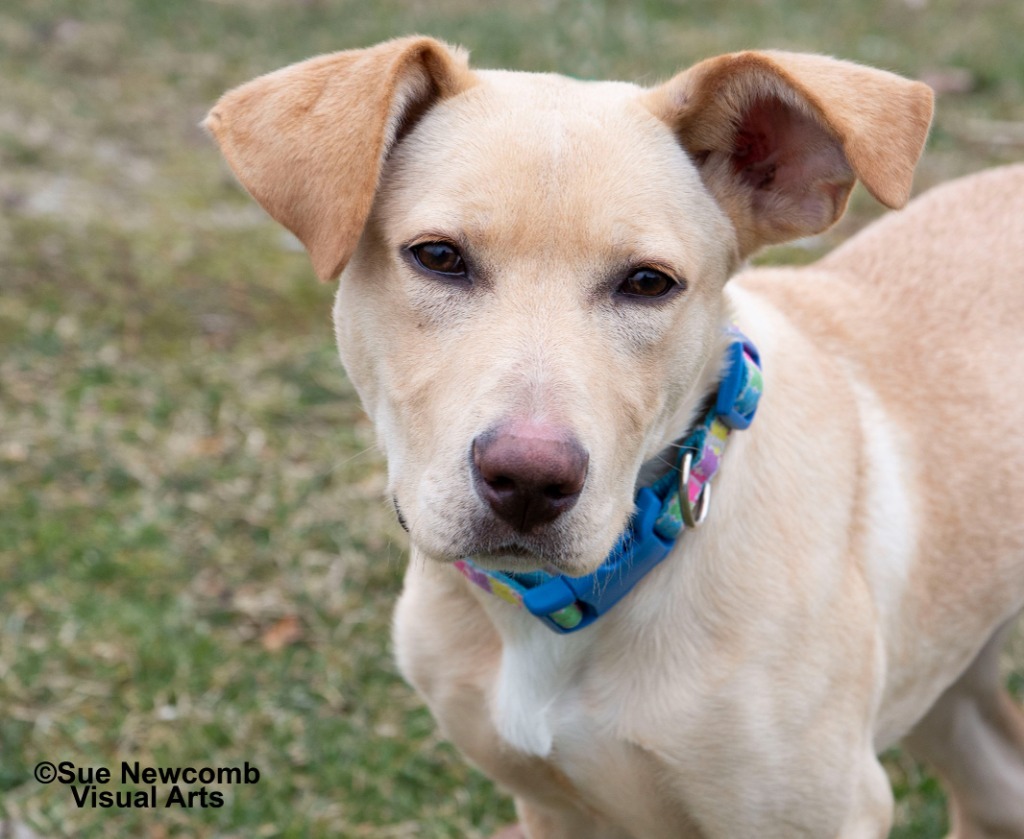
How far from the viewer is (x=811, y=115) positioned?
2490 mm

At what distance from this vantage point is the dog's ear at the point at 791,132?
2.37 meters

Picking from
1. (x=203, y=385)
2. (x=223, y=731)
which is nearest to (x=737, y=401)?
(x=223, y=731)

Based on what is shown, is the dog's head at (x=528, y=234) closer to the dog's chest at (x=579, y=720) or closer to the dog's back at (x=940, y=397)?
the dog's chest at (x=579, y=720)

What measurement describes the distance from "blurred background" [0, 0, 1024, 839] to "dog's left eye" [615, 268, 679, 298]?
190 cm

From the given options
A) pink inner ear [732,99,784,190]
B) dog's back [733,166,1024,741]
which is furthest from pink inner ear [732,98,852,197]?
dog's back [733,166,1024,741]

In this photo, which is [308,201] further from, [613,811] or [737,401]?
[613,811]

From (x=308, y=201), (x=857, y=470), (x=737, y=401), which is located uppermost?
(x=308, y=201)

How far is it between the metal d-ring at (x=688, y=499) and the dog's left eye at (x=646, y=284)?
0.38 meters

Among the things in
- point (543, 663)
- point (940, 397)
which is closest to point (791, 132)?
point (940, 397)

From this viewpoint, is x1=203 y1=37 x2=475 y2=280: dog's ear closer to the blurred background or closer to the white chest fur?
the white chest fur

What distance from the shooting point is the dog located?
2.28 meters

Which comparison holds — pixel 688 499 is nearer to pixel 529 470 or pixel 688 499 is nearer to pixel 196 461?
pixel 529 470

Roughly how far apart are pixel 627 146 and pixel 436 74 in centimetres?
44

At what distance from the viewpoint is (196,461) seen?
17.1ft
